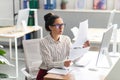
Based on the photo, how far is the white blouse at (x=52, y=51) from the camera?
8.57ft

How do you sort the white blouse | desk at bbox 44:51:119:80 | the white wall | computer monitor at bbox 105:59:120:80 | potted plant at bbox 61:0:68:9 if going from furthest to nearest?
the white wall < potted plant at bbox 61:0:68:9 < the white blouse < desk at bbox 44:51:119:80 < computer monitor at bbox 105:59:120:80

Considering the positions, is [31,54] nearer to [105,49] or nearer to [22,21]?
[105,49]

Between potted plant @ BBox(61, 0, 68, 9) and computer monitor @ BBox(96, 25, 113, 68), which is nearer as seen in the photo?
computer monitor @ BBox(96, 25, 113, 68)

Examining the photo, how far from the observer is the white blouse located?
8.57 ft

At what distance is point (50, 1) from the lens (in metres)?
5.86

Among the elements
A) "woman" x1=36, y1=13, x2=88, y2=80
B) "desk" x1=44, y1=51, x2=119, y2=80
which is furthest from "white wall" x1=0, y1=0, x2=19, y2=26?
"desk" x1=44, y1=51, x2=119, y2=80

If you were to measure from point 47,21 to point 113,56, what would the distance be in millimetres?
854

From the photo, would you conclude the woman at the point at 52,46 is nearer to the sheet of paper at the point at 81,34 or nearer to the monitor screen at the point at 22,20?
the sheet of paper at the point at 81,34

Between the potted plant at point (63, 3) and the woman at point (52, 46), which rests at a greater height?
the potted plant at point (63, 3)

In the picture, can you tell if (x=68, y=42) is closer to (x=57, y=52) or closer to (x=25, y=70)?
(x=57, y=52)

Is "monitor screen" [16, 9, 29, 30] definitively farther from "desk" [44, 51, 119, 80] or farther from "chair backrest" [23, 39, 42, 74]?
"desk" [44, 51, 119, 80]

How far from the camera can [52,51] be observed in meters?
2.66

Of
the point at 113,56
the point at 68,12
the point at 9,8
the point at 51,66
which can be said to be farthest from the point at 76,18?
the point at 51,66

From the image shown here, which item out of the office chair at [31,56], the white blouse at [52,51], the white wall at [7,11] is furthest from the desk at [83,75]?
the white wall at [7,11]
